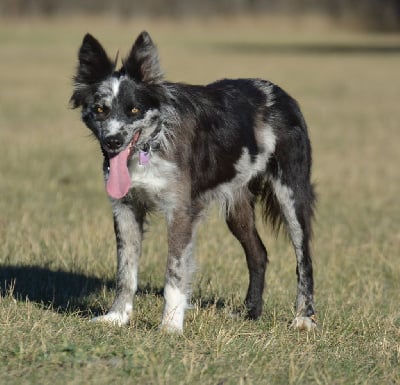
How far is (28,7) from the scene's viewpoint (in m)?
79.2

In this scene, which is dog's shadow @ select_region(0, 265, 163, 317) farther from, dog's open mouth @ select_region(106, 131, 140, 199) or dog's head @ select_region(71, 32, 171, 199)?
dog's head @ select_region(71, 32, 171, 199)

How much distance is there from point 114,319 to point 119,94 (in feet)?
5.49

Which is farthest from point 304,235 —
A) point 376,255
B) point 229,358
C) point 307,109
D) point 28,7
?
point 28,7

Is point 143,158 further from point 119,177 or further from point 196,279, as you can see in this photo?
point 196,279

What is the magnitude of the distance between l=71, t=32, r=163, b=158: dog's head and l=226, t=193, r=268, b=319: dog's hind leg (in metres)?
1.58

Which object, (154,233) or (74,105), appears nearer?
(74,105)

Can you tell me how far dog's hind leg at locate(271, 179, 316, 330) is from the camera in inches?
301

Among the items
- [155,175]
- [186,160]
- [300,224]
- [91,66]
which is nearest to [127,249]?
[155,175]

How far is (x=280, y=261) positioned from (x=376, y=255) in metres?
1.27

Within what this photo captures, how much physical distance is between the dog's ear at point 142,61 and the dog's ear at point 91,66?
147mm

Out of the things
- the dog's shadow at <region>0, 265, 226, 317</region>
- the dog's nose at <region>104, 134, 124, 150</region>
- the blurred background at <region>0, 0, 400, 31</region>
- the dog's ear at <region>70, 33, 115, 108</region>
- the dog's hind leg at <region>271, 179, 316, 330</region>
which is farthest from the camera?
the blurred background at <region>0, 0, 400, 31</region>

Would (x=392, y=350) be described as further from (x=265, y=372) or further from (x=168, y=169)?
(x=168, y=169)

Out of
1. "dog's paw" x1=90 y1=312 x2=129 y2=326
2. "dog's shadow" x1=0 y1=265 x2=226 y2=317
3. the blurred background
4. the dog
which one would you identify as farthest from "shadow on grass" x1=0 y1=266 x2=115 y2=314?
the blurred background

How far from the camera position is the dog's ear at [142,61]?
255 inches
